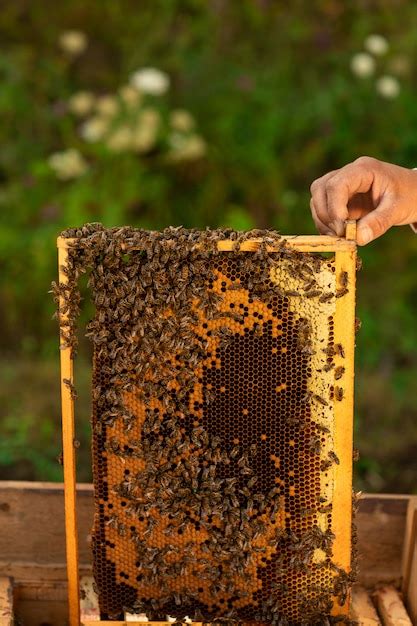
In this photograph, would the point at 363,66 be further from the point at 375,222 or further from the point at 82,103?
the point at 375,222

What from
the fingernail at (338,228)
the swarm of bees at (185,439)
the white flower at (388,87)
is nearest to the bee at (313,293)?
the swarm of bees at (185,439)

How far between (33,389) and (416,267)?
3436 millimetres

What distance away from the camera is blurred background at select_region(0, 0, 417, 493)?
6.32 m

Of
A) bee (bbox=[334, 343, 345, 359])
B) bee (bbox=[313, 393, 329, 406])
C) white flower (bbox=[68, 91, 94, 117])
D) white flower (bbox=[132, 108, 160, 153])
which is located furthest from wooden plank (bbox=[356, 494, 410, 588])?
white flower (bbox=[68, 91, 94, 117])

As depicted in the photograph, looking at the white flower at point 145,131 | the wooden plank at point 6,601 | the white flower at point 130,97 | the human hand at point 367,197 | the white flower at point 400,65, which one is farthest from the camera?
the white flower at point 400,65

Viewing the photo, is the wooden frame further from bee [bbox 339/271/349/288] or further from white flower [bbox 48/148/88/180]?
white flower [bbox 48/148/88/180]

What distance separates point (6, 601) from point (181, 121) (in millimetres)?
4305

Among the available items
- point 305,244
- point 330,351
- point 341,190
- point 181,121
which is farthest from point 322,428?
point 181,121

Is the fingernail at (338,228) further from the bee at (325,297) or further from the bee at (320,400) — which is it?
the bee at (320,400)

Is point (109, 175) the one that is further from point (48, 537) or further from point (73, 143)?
point (48, 537)

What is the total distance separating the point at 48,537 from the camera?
341cm

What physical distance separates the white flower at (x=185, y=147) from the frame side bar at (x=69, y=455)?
156 inches

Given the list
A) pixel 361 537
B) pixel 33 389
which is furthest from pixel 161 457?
pixel 33 389

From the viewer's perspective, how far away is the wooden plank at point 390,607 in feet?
10.2
